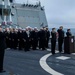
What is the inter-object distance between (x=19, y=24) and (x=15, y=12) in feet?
6.77

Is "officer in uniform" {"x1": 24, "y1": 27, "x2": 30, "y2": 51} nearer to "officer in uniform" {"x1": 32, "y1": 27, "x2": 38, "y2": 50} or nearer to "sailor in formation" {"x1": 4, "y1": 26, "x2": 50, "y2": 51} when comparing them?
"sailor in formation" {"x1": 4, "y1": 26, "x2": 50, "y2": 51}

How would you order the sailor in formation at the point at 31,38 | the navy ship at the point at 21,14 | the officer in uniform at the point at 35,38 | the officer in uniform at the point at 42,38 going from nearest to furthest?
the sailor in formation at the point at 31,38 → the officer in uniform at the point at 42,38 → the officer in uniform at the point at 35,38 → the navy ship at the point at 21,14

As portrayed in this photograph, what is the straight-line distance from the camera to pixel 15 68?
11859 millimetres

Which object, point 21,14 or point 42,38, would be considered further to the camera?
point 21,14

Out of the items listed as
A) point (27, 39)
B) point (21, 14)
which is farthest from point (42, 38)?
point (21, 14)

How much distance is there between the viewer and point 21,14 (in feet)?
146

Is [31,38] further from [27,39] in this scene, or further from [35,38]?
[27,39]

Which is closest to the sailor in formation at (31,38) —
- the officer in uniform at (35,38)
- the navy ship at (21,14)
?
the officer in uniform at (35,38)

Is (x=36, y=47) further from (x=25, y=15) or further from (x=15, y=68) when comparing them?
(x=25, y=15)

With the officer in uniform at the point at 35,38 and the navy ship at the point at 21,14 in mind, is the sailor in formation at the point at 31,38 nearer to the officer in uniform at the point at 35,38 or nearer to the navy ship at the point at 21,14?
the officer in uniform at the point at 35,38

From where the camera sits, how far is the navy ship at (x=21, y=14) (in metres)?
41.5

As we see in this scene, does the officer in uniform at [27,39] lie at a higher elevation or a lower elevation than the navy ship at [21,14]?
lower

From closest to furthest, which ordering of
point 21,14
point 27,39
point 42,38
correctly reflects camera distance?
point 27,39
point 42,38
point 21,14

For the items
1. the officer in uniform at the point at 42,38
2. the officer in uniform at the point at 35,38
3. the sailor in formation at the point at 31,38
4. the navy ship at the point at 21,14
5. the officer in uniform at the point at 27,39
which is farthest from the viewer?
the navy ship at the point at 21,14
